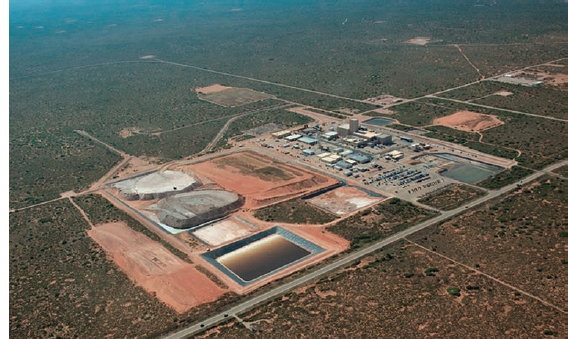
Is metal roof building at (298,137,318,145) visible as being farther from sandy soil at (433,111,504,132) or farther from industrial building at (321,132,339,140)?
sandy soil at (433,111,504,132)

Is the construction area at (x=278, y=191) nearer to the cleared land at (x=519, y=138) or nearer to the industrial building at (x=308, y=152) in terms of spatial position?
the industrial building at (x=308, y=152)

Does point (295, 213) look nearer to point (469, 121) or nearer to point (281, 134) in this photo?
point (281, 134)

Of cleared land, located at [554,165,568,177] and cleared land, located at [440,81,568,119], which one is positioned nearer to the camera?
cleared land, located at [554,165,568,177]

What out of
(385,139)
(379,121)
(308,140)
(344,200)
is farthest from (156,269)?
(379,121)

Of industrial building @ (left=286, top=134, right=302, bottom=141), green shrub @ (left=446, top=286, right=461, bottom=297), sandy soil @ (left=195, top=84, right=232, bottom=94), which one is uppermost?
green shrub @ (left=446, top=286, right=461, bottom=297)

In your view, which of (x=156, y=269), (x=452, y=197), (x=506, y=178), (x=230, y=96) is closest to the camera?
(x=156, y=269)

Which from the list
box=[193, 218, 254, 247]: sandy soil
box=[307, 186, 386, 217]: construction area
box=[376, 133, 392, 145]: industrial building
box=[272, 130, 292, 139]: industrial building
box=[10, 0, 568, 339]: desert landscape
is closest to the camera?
box=[10, 0, 568, 339]: desert landscape

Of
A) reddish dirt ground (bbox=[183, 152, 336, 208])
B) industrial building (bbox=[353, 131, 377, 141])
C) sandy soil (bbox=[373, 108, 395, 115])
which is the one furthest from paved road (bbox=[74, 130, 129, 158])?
sandy soil (bbox=[373, 108, 395, 115])
